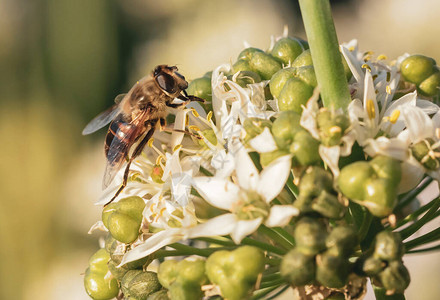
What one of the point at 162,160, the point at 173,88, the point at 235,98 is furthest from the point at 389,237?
the point at 173,88

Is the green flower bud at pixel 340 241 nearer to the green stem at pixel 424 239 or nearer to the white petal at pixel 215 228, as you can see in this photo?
the white petal at pixel 215 228

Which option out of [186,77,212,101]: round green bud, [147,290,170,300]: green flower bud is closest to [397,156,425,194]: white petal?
[147,290,170,300]: green flower bud

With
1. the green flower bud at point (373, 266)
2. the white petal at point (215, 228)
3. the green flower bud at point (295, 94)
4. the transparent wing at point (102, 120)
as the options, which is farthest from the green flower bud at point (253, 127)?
the transparent wing at point (102, 120)

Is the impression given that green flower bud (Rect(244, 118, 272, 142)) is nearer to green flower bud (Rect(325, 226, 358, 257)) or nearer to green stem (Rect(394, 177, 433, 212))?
green flower bud (Rect(325, 226, 358, 257))

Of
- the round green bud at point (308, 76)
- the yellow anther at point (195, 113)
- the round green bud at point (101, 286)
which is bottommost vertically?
the round green bud at point (101, 286)

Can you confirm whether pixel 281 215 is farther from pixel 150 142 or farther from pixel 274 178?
pixel 150 142
